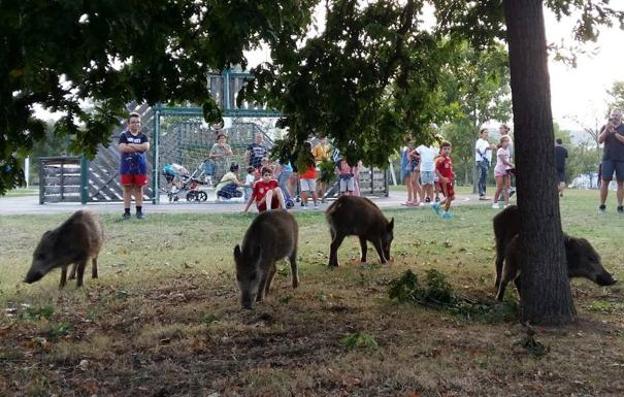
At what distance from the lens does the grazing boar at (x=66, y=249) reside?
820 cm

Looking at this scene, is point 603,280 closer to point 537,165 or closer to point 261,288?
point 537,165

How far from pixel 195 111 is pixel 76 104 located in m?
16.1

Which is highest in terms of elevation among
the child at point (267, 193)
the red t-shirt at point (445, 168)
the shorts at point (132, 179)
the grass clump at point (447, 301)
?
the red t-shirt at point (445, 168)

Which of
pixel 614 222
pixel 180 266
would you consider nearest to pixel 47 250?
pixel 180 266

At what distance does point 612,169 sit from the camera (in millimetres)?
16016

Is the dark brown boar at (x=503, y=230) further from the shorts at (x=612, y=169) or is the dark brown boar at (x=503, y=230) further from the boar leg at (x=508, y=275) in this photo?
the shorts at (x=612, y=169)

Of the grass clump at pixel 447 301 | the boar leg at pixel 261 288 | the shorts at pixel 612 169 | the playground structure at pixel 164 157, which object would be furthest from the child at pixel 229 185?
the grass clump at pixel 447 301

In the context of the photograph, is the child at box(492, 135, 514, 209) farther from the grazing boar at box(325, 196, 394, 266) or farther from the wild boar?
the wild boar

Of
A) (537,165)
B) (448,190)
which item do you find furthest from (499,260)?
(448,190)

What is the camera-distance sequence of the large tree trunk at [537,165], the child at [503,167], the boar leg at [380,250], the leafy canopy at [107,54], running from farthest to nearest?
the child at [503,167]
the boar leg at [380,250]
the large tree trunk at [537,165]
the leafy canopy at [107,54]

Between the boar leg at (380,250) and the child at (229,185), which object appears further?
the child at (229,185)

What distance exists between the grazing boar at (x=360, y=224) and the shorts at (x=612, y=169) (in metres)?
8.10

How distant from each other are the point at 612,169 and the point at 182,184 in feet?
48.5

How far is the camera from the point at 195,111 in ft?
68.9
